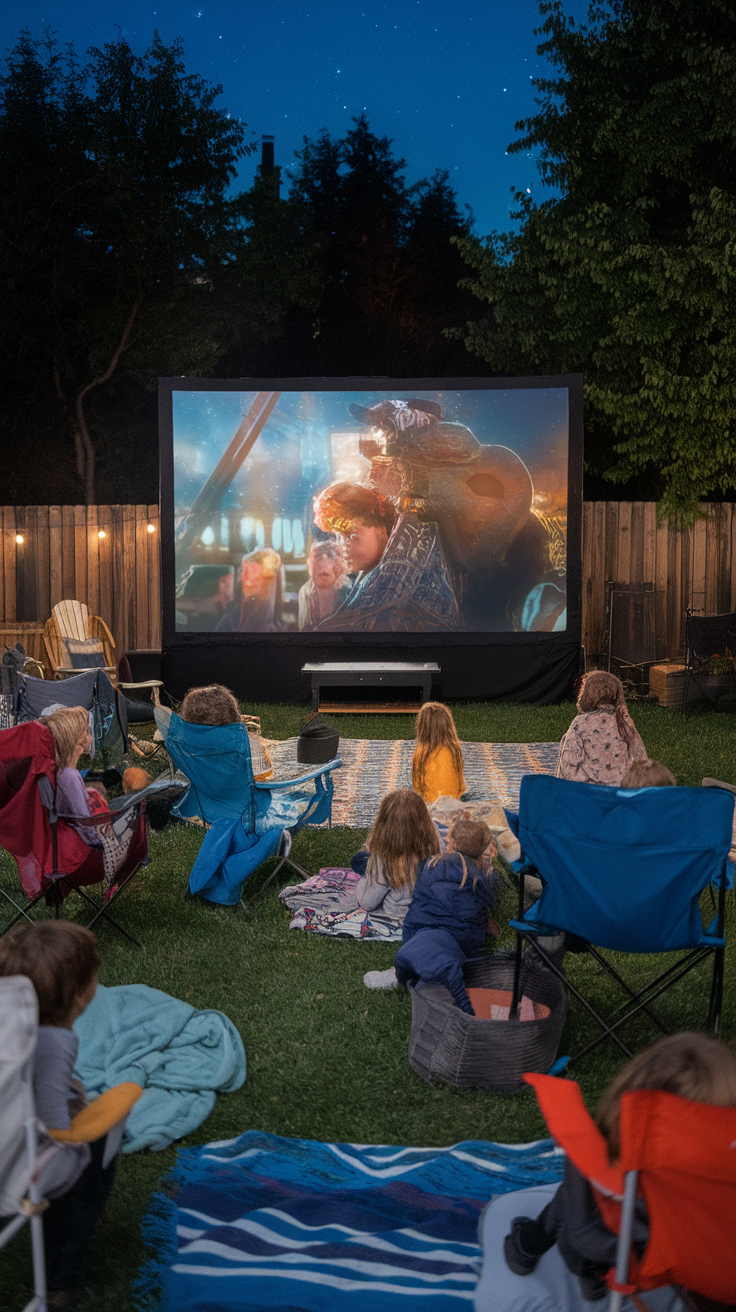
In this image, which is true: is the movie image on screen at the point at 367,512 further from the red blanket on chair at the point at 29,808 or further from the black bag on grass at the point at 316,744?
the red blanket on chair at the point at 29,808

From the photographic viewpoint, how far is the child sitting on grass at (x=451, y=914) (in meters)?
3.10

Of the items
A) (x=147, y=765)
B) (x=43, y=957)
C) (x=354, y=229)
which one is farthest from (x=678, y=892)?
(x=354, y=229)

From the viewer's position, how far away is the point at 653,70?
11859 millimetres

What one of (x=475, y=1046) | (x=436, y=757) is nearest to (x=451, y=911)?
(x=475, y=1046)

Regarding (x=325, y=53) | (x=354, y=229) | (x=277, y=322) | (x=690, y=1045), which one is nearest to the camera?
(x=690, y=1045)

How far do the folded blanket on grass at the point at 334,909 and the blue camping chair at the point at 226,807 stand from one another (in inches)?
4.9

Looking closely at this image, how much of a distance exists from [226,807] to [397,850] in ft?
3.50

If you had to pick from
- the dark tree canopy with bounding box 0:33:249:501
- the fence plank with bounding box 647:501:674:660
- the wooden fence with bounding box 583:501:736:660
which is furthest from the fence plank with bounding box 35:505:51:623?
the fence plank with bounding box 647:501:674:660

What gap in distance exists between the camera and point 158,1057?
2.83 meters

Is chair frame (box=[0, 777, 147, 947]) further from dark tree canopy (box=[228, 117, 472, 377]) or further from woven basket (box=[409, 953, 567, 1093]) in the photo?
dark tree canopy (box=[228, 117, 472, 377])

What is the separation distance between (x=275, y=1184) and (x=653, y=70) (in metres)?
12.9

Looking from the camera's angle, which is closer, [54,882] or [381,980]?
[381,980]

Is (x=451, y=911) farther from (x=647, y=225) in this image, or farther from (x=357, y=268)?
(x=357, y=268)

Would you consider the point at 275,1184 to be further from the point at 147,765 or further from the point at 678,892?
the point at 147,765
